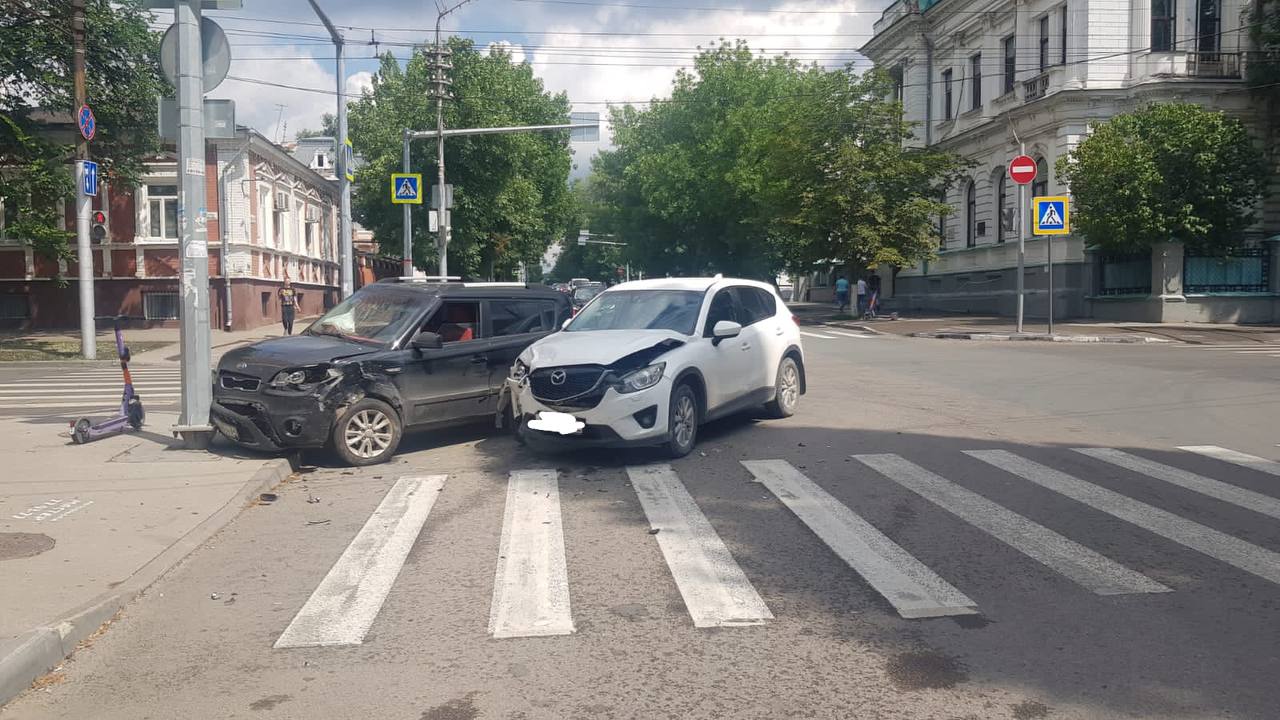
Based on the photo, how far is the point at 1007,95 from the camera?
38.3 metres

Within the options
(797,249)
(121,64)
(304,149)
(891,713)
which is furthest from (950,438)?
(304,149)

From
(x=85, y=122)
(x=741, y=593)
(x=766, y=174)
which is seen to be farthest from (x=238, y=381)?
(x=766, y=174)

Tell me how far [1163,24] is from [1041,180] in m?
6.04

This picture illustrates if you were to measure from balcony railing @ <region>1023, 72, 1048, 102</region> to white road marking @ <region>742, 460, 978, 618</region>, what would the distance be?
30.7 meters

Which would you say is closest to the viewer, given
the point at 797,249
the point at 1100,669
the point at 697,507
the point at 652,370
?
the point at 1100,669

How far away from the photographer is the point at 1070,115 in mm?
33750

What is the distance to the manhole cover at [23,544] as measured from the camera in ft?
21.2

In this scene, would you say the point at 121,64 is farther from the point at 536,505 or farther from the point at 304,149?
the point at 304,149

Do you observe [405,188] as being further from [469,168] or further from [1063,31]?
[1063,31]

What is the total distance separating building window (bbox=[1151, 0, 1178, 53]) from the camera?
110 feet

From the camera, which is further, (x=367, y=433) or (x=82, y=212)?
(x=82, y=212)

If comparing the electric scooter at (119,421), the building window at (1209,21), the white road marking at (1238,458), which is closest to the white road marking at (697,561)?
the white road marking at (1238,458)

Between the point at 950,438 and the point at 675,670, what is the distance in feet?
22.6

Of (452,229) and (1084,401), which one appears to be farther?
(452,229)
